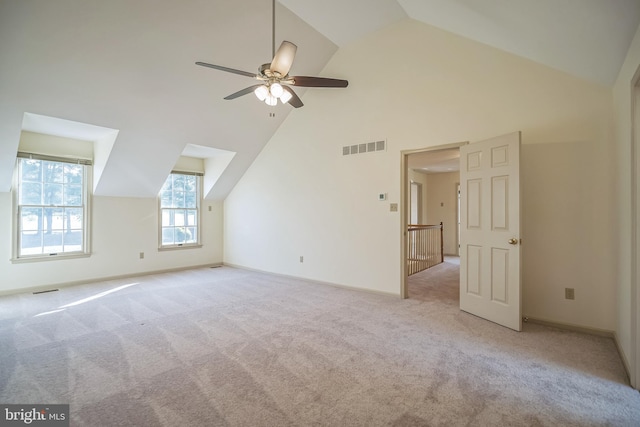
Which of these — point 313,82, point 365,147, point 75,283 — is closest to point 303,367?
point 313,82

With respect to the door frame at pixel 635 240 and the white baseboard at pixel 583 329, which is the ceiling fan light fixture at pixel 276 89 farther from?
the white baseboard at pixel 583 329

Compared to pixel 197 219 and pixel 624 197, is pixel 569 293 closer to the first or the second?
pixel 624 197

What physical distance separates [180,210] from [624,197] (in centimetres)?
705

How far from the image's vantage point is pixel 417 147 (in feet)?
13.1

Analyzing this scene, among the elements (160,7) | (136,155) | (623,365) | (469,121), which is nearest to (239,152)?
(136,155)

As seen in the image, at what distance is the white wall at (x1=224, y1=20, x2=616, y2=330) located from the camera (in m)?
2.92

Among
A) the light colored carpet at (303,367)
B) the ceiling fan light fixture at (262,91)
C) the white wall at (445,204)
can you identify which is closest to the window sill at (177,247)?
the light colored carpet at (303,367)

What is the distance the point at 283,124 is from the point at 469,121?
3.41 metres

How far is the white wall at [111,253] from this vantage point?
173 inches

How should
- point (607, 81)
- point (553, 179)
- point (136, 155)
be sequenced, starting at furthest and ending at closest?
point (136, 155), point (553, 179), point (607, 81)

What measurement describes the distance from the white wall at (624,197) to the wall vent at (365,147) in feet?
8.12

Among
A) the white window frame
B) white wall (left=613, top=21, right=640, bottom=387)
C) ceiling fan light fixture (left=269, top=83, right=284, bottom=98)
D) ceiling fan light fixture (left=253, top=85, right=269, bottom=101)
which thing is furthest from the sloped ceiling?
ceiling fan light fixture (left=269, top=83, right=284, bottom=98)

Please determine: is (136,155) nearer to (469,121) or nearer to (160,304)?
(160,304)

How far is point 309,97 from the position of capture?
5172mm
